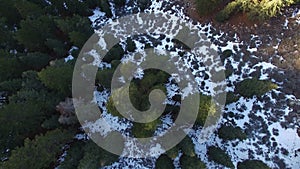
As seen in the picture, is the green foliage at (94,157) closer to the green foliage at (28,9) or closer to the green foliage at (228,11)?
the green foliage at (28,9)

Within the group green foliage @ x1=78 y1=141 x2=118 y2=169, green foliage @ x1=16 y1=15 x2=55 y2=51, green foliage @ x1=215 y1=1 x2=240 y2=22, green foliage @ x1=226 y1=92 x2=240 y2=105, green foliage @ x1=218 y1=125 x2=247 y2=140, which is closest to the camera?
green foliage @ x1=78 y1=141 x2=118 y2=169

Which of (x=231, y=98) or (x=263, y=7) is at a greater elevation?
(x=263, y=7)

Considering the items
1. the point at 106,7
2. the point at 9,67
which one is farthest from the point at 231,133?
the point at 106,7

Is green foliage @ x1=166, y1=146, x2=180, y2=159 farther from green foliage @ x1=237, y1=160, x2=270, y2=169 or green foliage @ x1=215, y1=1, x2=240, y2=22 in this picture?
green foliage @ x1=215, y1=1, x2=240, y2=22

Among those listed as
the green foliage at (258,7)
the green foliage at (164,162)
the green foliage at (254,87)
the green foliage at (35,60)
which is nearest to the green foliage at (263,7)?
the green foliage at (258,7)

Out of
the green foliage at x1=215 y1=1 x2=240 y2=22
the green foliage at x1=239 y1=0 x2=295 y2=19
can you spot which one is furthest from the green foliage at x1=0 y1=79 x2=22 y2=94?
the green foliage at x1=239 y1=0 x2=295 y2=19

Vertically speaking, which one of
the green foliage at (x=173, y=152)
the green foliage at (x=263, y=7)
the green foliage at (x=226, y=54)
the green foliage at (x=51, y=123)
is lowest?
the green foliage at (x=173, y=152)

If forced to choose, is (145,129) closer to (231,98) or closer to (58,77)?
(58,77)
